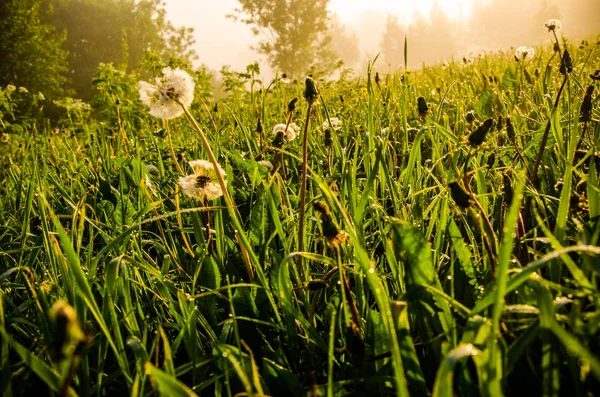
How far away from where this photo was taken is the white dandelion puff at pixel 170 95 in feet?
3.25

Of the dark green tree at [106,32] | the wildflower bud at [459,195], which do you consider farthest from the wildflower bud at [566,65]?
the dark green tree at [106,32]

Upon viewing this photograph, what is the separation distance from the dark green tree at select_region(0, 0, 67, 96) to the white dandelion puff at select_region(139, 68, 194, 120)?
17204mm

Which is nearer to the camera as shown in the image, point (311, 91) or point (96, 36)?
point (311, 91)

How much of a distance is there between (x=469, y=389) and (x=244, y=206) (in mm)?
1022

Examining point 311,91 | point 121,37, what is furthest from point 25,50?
point 311,91

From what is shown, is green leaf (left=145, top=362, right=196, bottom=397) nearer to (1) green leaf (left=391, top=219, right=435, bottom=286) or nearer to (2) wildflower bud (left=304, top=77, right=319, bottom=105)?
(1) green leaf (left=391, top=219, right=435, bottom=286)

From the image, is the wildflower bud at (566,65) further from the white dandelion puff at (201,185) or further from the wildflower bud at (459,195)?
the white dandelion puff at (201,185)

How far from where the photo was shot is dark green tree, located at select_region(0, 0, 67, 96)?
586 inches

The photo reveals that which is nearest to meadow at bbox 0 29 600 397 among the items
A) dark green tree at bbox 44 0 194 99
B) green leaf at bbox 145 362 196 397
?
green leaf at bbox 145 362 196 397

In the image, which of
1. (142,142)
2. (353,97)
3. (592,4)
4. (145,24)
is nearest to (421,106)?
(142,142)

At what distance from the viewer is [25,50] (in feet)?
51.2

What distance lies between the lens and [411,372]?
1.88ft

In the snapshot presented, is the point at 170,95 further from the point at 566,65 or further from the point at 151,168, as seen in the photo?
the point at 566,65

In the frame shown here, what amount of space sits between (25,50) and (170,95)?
1854 cm
